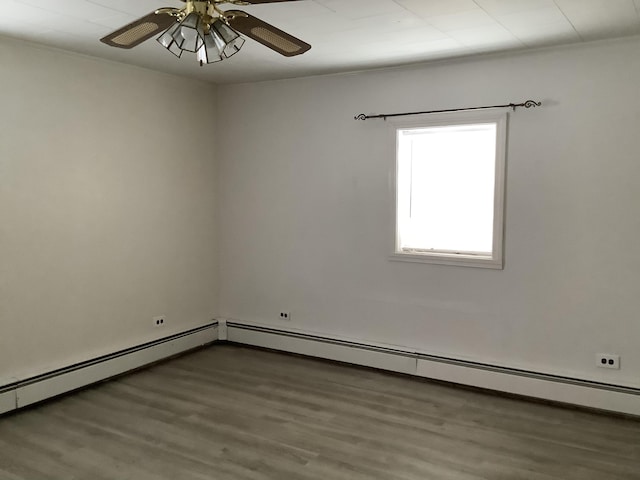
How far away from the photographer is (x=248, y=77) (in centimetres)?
484

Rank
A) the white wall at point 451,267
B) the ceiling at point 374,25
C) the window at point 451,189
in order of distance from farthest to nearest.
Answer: the window at point 451,189
the white wall at point 451,267
the ceiling at point 374,25

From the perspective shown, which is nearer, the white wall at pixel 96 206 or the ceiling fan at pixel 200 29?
the ceiling fan at pixel 200 29

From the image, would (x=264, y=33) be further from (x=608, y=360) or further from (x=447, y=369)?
(x=608, y=360)

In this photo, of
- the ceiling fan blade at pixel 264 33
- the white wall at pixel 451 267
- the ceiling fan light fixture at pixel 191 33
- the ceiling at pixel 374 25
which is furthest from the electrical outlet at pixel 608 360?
the ceiling fan light fixture at pixel 191 33

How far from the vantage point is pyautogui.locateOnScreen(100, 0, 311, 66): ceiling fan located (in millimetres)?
2061

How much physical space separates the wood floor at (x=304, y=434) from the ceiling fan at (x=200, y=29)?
2.16 m

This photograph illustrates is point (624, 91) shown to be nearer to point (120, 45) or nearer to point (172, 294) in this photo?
point (120, 45)

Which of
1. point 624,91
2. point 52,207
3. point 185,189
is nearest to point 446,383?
point 624,91

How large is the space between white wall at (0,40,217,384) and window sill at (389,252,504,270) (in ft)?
6.47

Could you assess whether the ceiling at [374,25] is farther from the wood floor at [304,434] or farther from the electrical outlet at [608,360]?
the wood floor at [304,434]

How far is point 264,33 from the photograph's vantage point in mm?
2318

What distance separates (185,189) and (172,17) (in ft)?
9.86

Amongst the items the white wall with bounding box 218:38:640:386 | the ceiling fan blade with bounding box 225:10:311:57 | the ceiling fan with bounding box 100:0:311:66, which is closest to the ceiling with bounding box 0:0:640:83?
the white wall with bounding box 218:38:640:386

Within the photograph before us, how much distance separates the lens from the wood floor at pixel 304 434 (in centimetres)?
300
